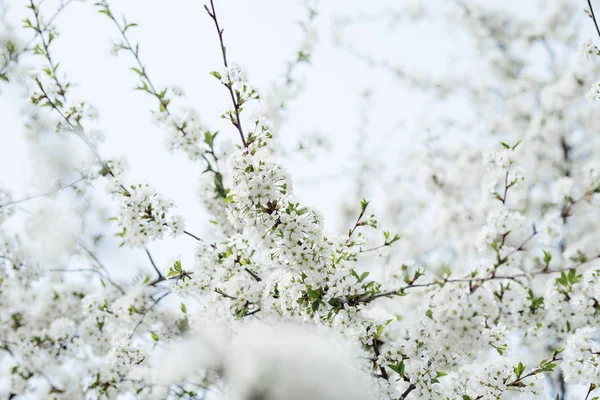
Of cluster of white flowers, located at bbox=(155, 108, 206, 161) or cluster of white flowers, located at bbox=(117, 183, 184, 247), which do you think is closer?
cluster of white flowers, located at bbox=(117, 183, 184, 247)

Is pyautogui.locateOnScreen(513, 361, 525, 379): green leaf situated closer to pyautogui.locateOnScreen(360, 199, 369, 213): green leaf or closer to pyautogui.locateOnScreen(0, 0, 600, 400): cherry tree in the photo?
pyautogui.locateOnScreen(0, 0, 600, 400): cherry tree

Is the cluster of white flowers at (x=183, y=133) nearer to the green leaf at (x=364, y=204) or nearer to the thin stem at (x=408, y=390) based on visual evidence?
the green leaf at (x=364, y=204)

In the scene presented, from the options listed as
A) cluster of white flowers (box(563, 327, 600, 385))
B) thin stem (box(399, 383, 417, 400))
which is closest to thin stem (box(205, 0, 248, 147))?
thin stem (box(399, 383, 417, 400))

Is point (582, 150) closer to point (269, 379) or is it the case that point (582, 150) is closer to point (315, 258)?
point (315, 258)

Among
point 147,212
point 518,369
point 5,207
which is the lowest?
point 518,369

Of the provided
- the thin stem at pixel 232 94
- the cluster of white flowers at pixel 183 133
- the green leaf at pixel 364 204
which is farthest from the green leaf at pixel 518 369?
the cluster of white flowers at pixel 183 133

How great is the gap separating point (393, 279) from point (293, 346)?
1527 millimetres

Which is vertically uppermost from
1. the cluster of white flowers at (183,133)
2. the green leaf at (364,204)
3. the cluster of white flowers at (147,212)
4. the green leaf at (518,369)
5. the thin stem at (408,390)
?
the cluster of white flowers at (183,133)

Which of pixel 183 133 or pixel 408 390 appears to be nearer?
pixel 408 390

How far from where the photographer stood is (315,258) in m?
2.05

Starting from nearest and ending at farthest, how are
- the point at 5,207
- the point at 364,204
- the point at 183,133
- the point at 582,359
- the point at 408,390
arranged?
the point at 408,390 → the point at 582,359 → the point at 364,204 → the point at 183,133 → the point at 5,207

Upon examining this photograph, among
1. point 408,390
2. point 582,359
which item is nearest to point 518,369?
point 582,359

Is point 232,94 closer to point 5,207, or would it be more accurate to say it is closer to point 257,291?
point 257,291

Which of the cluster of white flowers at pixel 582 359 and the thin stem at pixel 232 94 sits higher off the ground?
A: the thin stem at pixel 232 94
